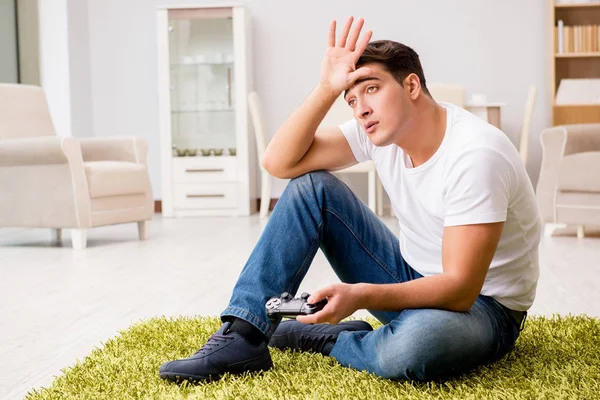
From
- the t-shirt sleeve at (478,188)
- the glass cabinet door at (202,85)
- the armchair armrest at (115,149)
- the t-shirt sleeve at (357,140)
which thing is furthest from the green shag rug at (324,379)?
the glass cabinet door at (202,85)

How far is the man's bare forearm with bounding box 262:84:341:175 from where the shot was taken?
164 centimetres

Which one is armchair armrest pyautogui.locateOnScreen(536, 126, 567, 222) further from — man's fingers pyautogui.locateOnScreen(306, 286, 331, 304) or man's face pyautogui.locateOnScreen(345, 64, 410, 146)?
man's fingers pyautogui.locateOnScreen(306, 286, 331, 304)

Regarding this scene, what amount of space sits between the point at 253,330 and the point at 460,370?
395 millimetres

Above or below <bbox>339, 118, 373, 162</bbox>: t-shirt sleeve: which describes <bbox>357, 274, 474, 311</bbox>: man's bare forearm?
below

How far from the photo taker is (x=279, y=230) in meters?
1.63

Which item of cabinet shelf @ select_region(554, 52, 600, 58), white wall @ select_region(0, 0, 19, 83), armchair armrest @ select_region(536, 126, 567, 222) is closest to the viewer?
armchair armrest @ select_region(536, 126, 567, 222)

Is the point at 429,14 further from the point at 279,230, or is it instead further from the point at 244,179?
the point at 279,230

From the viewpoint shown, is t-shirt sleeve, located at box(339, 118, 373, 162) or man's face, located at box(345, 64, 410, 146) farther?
t-shirt sleeve, located at box(339, 118, 373, 162)

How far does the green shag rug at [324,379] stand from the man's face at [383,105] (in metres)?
0.46

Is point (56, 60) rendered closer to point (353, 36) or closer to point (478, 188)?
point (353, 36)

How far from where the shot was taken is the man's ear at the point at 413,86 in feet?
4.92

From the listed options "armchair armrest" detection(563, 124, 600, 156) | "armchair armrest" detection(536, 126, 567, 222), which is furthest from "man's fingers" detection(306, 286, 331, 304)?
"armchair armrest" detection(563, 124, 600, 156)

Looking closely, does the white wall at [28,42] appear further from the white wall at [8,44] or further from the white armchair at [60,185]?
the white armchair at [60,185]

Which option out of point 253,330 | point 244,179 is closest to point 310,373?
point 253,330
